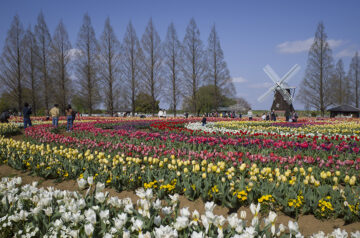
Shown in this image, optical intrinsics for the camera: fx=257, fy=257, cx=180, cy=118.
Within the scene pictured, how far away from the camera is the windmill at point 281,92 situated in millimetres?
34625

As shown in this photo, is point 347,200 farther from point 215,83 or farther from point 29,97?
point 29,97

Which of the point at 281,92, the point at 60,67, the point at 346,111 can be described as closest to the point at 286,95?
the point at 281,92

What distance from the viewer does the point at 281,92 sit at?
35469mm

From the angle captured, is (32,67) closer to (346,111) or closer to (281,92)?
(281,92)

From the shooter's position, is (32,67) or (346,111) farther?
(346,111)

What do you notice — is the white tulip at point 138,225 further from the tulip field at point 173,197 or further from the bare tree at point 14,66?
the bare tree at point 14,66

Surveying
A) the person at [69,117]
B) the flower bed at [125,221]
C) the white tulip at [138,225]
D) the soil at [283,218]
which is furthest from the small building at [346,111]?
the white tulip at [138,225]

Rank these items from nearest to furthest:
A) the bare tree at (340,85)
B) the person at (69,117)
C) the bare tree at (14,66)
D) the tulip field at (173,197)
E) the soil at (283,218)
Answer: the tulip field at (173,197) < the soil at (283,218) < the person at (69,117) < the bare tree at (14,66) < the bare tree at (340,85)

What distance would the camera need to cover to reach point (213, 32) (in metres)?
36.5

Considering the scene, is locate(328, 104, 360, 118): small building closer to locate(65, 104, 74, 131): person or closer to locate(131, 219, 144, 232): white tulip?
locate(65, 104, 74, 131): person

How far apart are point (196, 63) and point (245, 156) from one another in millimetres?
29759

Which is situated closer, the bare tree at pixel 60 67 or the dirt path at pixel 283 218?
the dirt path at pixel 283 218

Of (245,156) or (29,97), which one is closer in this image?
(245,156)

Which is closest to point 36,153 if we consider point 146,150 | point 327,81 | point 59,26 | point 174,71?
point 146,150
